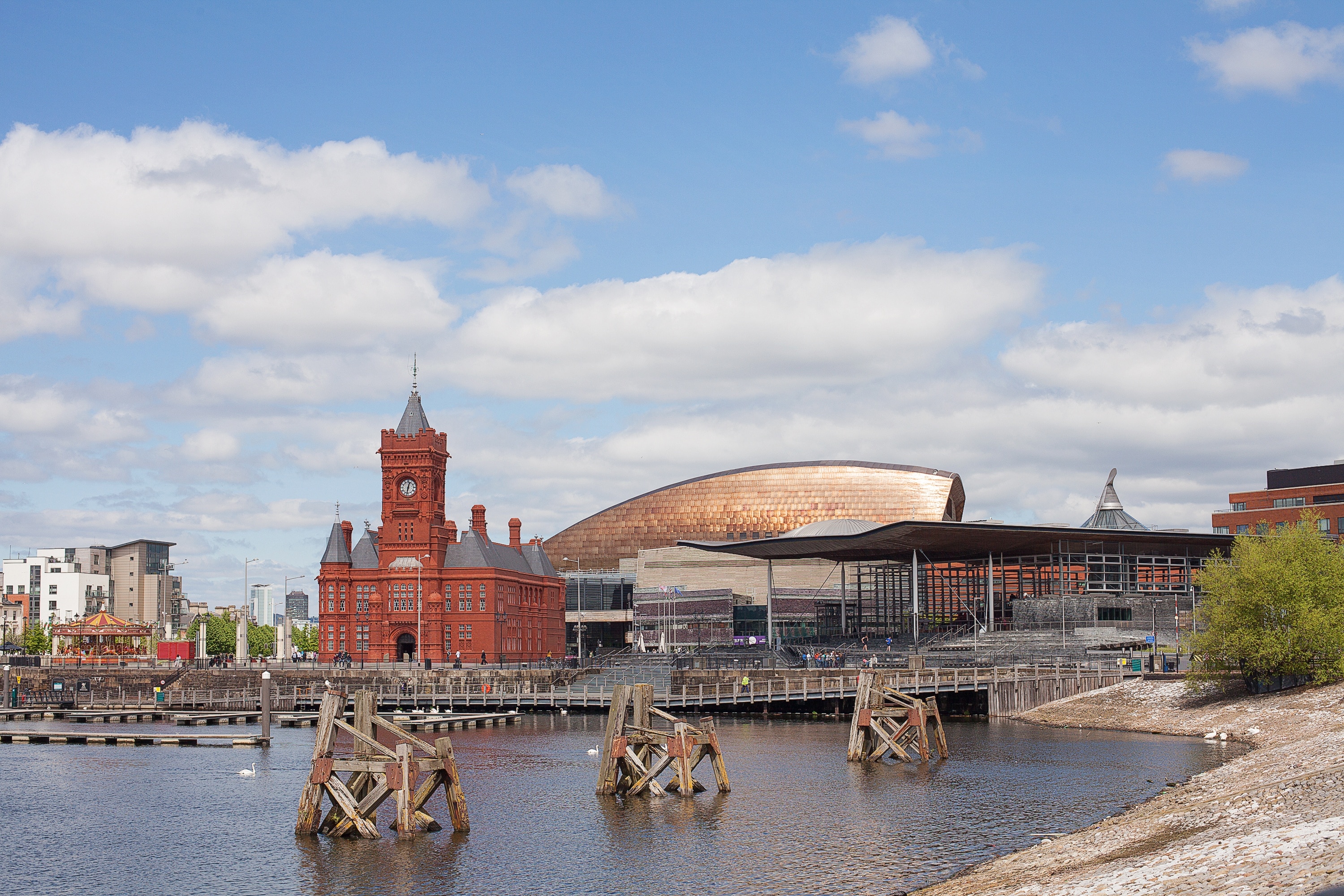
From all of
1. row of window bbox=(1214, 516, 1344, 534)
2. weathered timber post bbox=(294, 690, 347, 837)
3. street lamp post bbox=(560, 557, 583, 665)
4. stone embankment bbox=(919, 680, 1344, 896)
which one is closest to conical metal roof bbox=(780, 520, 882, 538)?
street lamp post bbox=(560, 557, 583, 665)

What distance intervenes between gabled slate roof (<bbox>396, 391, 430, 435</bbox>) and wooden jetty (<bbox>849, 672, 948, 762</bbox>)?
2809 inches

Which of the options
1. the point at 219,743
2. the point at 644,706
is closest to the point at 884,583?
the point at 219,743

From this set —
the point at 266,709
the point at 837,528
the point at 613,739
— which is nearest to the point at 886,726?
the point at 613,739

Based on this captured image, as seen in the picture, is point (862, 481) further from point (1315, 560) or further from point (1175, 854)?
point (1175, 854)

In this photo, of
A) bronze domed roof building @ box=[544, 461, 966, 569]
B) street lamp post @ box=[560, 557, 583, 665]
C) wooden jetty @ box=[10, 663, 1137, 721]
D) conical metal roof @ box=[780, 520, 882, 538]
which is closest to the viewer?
wooden jetty @ box=[10, 663, 1137, 721]

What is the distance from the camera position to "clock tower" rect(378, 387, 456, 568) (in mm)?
115688

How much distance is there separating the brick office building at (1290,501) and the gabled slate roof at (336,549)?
90.1 metres

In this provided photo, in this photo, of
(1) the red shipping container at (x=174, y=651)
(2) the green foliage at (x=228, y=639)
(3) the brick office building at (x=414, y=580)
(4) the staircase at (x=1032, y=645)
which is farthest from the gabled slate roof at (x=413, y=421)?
(2) the green foliage at (x=228, y=639)

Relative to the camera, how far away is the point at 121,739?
219 ft

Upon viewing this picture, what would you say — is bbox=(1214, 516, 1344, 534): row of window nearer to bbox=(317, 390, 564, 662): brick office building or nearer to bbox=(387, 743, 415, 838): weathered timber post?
bbox=(317, 390, 564, 662): brick office building

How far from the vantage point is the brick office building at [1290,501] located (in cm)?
14550

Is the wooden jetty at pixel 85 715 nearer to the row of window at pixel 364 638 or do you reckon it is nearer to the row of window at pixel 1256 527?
the row of window at pixel 364 638

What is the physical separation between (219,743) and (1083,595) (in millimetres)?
62192

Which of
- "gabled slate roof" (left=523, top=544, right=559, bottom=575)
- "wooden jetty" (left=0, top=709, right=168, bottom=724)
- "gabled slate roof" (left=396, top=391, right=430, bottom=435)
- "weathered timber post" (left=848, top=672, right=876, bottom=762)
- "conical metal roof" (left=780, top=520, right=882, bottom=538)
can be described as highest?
"gabled slate roof" (left=396, top=391, right=430, bottom=435)
